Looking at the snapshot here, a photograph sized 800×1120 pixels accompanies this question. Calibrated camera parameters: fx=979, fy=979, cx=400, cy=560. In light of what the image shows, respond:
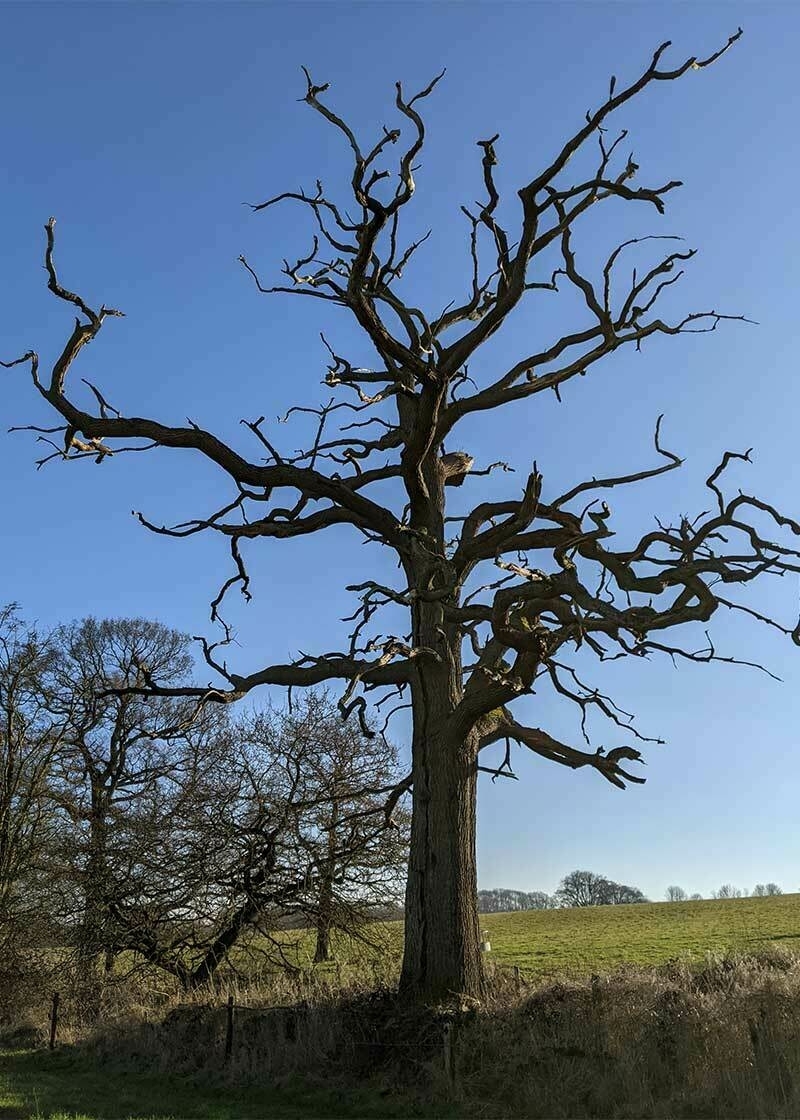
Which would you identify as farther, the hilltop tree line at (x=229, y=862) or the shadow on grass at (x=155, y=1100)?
the hilltop tree line at (x=229, y=862)

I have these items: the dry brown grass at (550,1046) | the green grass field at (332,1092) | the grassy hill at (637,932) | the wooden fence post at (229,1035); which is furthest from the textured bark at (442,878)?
the grassy hill at (637,932)

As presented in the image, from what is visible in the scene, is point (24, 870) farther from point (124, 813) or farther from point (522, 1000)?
point (522, 1000)

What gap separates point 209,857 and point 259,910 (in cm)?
122

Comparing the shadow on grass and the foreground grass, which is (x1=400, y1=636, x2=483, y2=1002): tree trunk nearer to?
the shadow on grass

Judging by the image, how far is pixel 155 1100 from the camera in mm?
10695

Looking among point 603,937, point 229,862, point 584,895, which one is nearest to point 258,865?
point 229,862

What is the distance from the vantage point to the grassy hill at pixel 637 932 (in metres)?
24.1

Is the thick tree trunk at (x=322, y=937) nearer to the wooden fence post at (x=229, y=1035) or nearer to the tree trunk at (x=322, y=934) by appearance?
the tree trunk at (x=322, y=934)

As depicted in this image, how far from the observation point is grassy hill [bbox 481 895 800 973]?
79.2 ft

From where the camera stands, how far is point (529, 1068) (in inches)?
356

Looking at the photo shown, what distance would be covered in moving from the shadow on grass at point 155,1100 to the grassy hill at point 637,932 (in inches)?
288

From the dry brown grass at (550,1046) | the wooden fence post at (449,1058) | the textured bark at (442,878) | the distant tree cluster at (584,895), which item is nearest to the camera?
the dry brown grass at (550,1046)

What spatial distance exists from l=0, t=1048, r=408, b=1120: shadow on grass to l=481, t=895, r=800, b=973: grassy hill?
24.0ft

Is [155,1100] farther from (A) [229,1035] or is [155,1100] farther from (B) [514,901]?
(B) [514,901]
